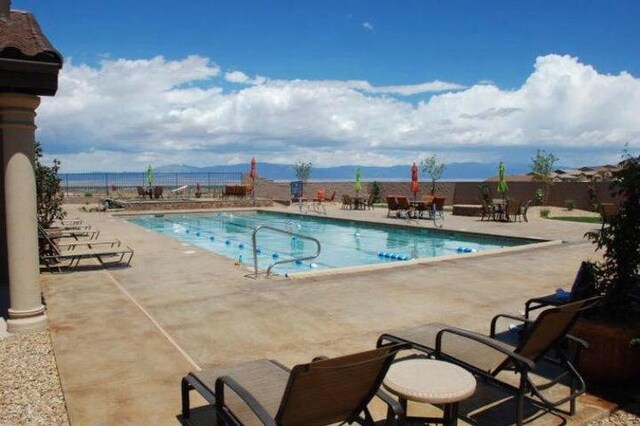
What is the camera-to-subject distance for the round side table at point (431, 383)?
2686 mm

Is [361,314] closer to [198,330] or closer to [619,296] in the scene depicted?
[198,330]

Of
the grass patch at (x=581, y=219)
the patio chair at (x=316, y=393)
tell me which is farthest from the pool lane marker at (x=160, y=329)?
the grass patch at (x=581, y=219)

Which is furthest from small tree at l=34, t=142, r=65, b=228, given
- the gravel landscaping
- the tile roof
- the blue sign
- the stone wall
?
the stone wall

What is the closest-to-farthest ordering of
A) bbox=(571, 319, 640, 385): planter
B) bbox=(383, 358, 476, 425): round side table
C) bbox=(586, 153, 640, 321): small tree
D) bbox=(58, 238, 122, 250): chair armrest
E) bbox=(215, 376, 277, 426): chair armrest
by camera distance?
bbox=(215, 376, 277, 426): chair armrest
bbox=(383, 358, 476, 425): round side table
bbox=(571, 319, 640, 385): planter
bbox=(586, 153, 640, 321): small tree
bbox=(58, 238, 122, 250): chair armrest

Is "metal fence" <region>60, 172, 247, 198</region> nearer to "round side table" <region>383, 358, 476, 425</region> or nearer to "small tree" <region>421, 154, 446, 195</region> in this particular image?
"small tree" <region>421, 154, 446, 195</region>

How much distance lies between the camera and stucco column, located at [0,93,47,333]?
5.22 m

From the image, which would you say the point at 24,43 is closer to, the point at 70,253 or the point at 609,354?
the point at 70,253

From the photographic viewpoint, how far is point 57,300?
22.3 ft

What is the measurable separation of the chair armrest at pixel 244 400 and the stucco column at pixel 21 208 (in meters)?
3.55

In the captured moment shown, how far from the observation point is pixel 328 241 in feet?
54.0

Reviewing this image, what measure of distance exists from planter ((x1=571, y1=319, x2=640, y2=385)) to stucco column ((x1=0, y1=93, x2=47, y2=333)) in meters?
5.33

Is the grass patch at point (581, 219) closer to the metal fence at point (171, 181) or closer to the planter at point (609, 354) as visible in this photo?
the planter at point (609, 354)

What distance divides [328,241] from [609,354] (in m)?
12.7

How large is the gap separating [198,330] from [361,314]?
193cm
